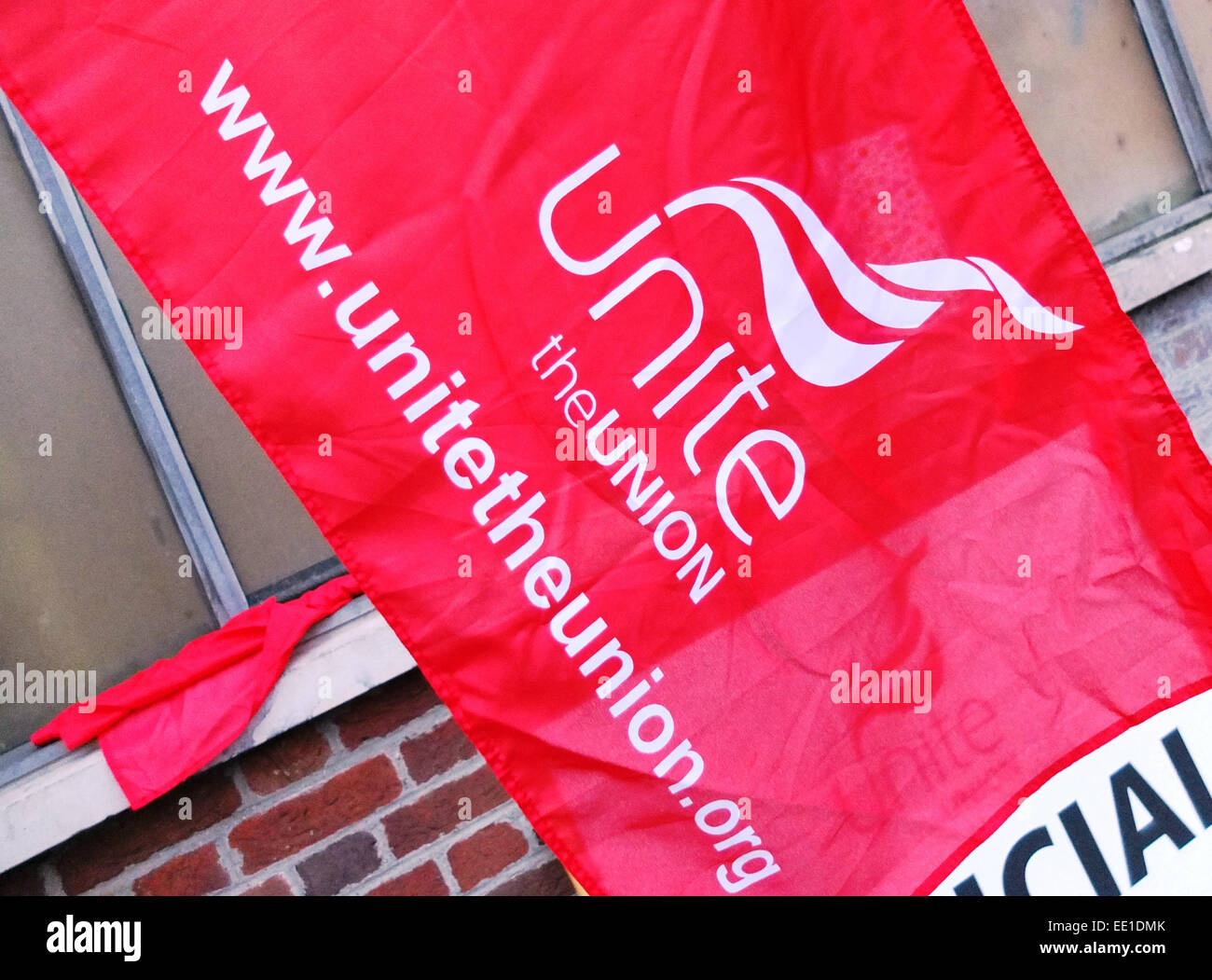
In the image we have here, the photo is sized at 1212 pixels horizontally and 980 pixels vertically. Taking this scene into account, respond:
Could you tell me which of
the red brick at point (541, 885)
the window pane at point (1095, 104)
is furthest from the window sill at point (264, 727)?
the window pane at point (1095, 104)

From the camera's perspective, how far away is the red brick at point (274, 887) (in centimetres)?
162

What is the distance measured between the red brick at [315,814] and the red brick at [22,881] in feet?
0.91

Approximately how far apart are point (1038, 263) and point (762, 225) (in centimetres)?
32

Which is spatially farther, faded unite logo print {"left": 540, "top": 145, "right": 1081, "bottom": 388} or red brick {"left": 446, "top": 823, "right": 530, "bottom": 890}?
red brick {"left": 446, "top": 823, "right": 530, "bottom": 890}

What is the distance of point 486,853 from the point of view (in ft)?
5.66

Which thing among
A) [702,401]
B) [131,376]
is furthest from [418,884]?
[702,401]

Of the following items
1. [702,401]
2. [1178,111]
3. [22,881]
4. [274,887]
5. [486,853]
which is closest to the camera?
[702,401]

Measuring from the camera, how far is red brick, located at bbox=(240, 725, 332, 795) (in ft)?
5.32

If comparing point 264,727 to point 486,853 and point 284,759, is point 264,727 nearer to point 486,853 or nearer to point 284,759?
point 284,759

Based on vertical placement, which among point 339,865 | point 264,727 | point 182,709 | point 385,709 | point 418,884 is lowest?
point 418,884

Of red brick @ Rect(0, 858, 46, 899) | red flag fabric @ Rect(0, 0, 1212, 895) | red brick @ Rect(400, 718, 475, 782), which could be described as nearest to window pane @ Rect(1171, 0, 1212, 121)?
red flag fabric @ Rect(0, 0, 1212, 895)

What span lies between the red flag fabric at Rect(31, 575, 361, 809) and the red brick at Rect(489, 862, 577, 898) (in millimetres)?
539

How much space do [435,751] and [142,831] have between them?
1.54 feet

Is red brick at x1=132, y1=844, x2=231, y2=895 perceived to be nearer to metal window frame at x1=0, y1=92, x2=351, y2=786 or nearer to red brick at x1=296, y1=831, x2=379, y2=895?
red brick at x1=296, y1=831, x2=379, y2=895
